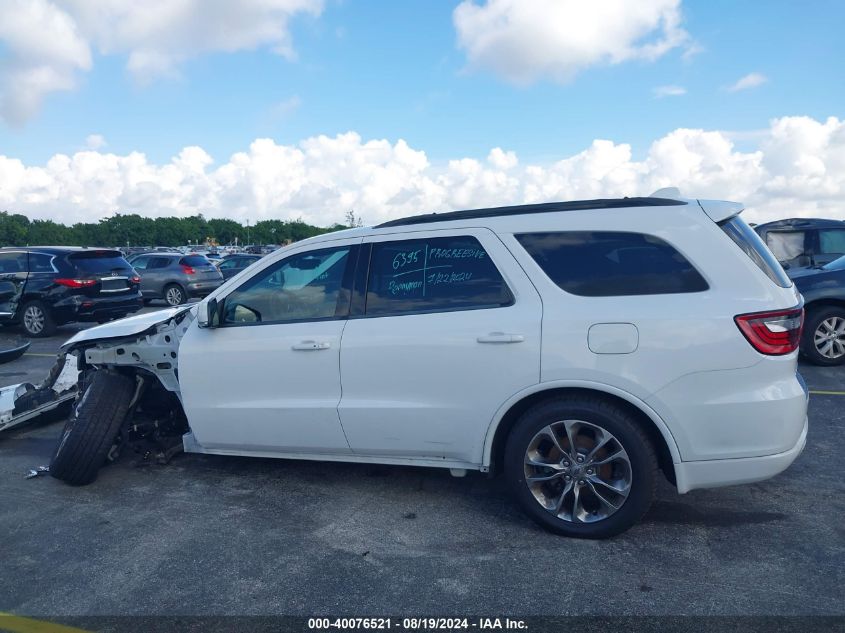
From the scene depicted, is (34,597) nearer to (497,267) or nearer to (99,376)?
(99,376)

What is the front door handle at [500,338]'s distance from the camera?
343cm

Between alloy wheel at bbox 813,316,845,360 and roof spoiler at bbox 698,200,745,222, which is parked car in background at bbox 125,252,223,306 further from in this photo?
roof spoiler at bbox 698,200,745,222

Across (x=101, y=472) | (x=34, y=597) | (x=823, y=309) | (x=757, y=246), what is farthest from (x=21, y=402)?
(x=823, y=309)

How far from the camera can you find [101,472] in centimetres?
472

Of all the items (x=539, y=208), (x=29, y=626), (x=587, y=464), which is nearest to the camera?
(x=29, y=626)

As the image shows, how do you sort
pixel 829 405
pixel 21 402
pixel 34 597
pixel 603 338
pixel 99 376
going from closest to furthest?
pixel 34 597 < pixel 603 338 < pixel 99 376 < pixel 21 402 < pixel 829 405

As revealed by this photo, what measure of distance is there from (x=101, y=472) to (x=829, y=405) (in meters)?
6.51

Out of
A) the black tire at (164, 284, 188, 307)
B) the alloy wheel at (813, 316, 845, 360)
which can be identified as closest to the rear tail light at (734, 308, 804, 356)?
the alloy wheel at (813, 316, 845, 360)

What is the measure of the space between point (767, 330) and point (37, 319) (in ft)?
39.8

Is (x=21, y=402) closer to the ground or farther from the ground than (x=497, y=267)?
closer to the ground

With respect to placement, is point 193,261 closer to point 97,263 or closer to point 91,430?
point 97,263

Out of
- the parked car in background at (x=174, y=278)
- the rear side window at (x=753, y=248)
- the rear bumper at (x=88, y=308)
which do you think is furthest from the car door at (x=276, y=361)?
the parked car in background at (x=174, y=278)

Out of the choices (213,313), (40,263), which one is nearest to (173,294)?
(40,263)

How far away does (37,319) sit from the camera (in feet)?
37.5
